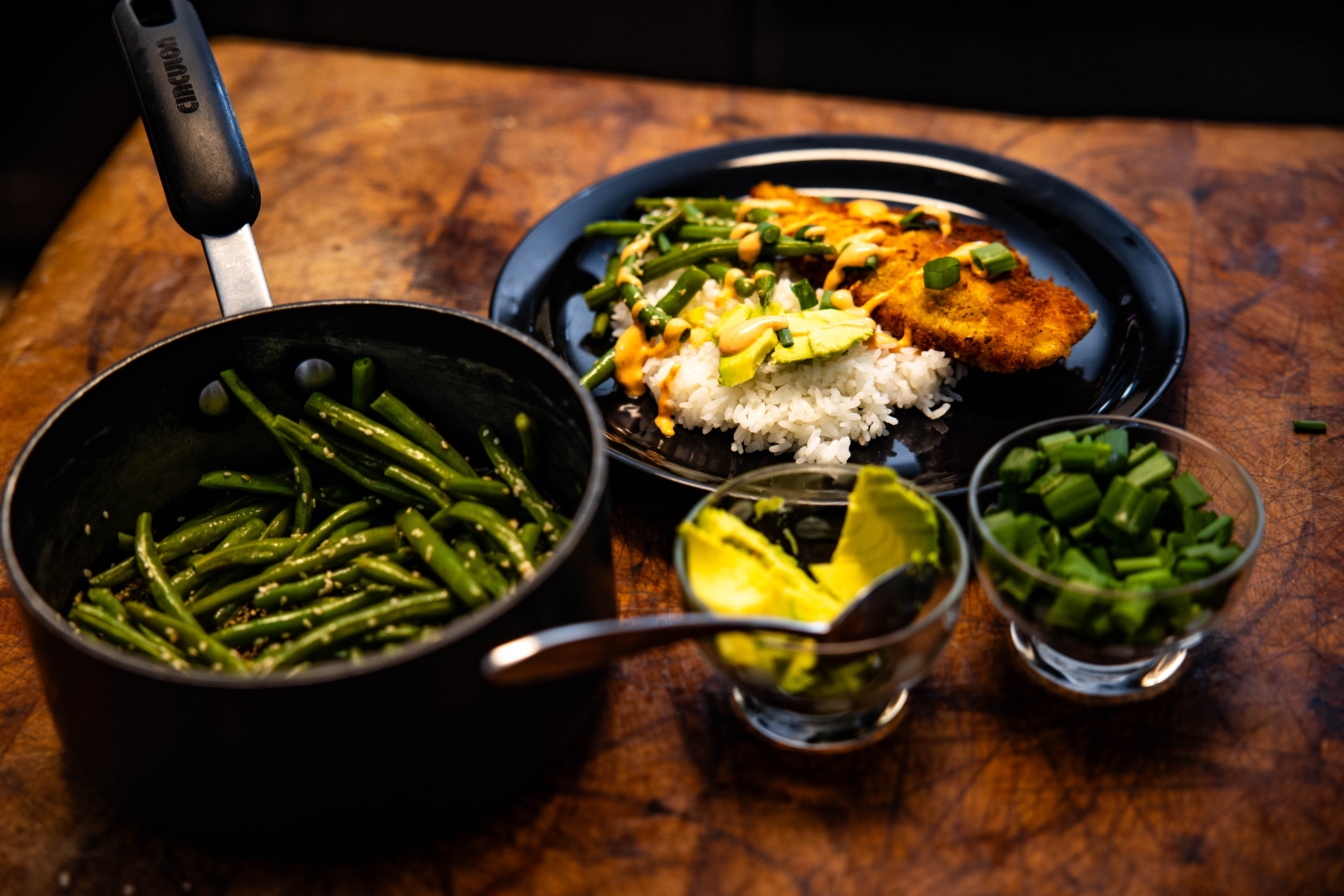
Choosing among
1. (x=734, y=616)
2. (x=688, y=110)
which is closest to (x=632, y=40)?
(x=688, y=110)

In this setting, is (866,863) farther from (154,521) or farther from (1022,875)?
(154,521)

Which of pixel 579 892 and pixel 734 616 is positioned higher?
pixel 734 616

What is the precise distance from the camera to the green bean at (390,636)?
5.30 ft

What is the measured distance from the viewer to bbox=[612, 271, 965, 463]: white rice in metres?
2.28

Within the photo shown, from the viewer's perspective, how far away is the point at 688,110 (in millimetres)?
3533

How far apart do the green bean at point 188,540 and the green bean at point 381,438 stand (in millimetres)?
Result: 218

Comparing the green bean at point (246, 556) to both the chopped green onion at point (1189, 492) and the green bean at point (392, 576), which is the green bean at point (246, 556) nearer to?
the green bean at point (392, 576)

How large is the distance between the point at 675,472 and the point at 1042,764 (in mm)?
860

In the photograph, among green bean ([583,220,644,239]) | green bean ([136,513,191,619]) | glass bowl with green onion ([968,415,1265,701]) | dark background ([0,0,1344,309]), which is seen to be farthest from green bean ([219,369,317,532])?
dark background ([0,0,1344,309])

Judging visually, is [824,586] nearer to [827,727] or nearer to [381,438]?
[827,727]

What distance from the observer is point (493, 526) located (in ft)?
5.74

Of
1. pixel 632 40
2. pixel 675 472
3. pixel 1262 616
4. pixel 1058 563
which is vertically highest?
pixel 1058 563

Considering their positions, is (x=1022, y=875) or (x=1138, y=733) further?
(x=1138, y=733)

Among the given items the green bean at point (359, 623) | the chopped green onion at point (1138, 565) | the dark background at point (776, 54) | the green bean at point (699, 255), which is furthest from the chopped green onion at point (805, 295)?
the dark background at point (776, 54)
